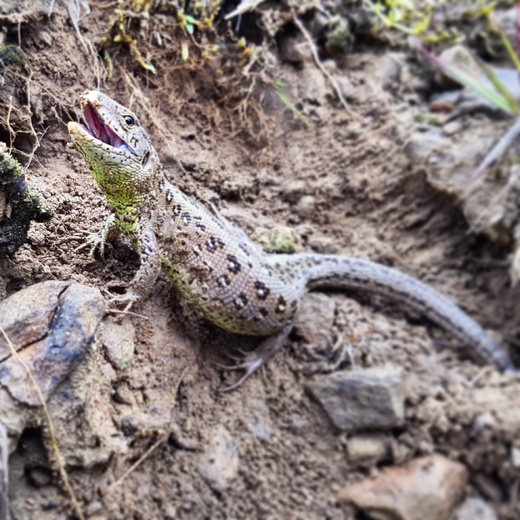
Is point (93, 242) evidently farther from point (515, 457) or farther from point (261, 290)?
point (515, 457)

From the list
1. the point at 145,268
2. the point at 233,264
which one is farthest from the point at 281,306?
the point at 145,268

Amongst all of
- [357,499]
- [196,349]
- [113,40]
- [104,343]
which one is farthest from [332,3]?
[357,499]

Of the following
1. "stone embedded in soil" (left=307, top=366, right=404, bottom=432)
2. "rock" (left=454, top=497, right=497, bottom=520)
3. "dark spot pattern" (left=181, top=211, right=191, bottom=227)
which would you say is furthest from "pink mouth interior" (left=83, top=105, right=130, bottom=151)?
"rock" (left=454, top=497, right=497, bottom=520)

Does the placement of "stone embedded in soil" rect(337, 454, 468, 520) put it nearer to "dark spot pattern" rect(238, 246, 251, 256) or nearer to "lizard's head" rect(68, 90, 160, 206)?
"dark spot pattern" rect(238, 246, 251, 256)

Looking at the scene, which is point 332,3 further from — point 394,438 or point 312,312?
point 394,438

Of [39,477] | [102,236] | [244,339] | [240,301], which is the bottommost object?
[39,477]

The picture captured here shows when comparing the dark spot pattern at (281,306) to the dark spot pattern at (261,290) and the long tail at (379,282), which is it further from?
the long tail at (379,282)
